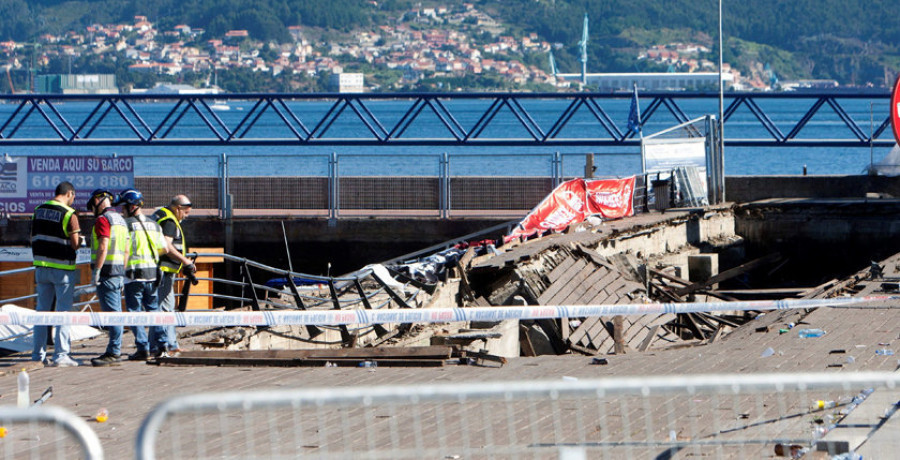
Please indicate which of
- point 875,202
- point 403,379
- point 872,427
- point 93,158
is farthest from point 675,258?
point 872,427

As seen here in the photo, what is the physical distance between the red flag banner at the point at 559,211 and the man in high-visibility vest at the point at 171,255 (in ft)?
33.2

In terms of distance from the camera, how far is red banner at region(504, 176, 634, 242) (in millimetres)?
22438

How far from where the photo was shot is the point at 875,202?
2659 cm

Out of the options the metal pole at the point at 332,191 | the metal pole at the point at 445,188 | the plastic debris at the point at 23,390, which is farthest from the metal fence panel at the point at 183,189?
the plastic debris at the point at 23,390

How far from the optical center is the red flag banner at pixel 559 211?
877 inches

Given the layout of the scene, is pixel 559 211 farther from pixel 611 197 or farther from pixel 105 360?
pixel 105 360

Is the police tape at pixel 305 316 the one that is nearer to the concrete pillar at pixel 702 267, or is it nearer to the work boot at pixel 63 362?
the work boot at pixel 63 362

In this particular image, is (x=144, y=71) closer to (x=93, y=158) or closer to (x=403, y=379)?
(x=93, y=158)

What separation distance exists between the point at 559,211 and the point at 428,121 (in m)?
116

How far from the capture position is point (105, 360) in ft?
37.7

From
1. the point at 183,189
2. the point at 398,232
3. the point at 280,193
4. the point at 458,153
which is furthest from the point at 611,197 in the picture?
the point at 458,153

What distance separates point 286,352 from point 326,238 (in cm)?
1437

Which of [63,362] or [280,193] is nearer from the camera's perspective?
[63,362]

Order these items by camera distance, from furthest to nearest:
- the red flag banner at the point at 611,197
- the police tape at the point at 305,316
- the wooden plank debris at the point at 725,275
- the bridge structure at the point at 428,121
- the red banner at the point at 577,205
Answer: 1. the bridge structure at the point at 428,121
2. the red flag banner at the point at 611,197
3. the red banner at the point at 577,205
4. the wooden plank debris at the point at 725,275
5. the police tape at the point at 305,316
